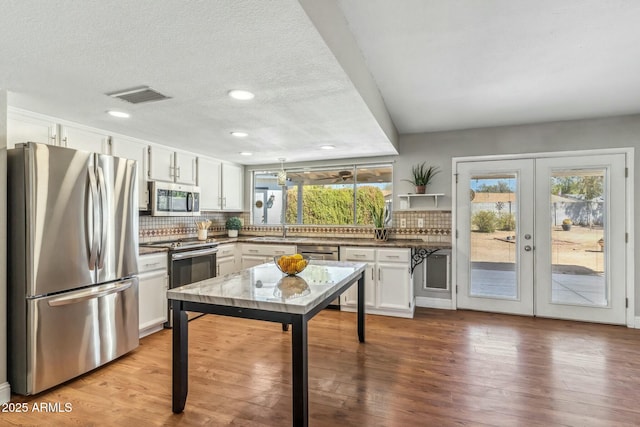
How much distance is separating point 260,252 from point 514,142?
11.7 feet

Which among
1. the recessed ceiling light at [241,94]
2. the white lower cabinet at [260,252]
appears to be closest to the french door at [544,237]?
the white lower cabinet at [260,252]

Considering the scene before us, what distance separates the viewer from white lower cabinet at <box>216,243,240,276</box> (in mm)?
4336

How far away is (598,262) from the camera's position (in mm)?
3762

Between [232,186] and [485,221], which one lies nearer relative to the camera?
[485,221]

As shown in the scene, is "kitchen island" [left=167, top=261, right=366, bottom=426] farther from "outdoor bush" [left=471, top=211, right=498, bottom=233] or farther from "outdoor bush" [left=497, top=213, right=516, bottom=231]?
"outdoor bush" [left=497, top=213, right=516, bottom=231]

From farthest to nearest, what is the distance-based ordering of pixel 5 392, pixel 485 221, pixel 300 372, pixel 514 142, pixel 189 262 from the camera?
pixel 485 221 → pixel 514 142 → pixel 189 262 → pixel 5 392 → pixel 300 372

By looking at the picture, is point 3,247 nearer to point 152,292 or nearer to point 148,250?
point 148,250

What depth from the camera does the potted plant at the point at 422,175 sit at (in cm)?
435

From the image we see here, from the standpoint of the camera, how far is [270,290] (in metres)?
1.96

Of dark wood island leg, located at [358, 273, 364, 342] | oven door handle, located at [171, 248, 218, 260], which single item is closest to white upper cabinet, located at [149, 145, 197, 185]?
oven door handle, located at [171, 248, 218, 260]

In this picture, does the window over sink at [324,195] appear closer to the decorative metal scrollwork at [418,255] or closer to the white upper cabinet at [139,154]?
the decorative metal scrollwork at [418,255]

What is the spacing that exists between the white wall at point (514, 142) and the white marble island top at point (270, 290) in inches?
94.8

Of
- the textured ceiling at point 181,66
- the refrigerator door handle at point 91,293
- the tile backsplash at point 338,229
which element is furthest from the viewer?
the tile backsplash at point 338,229

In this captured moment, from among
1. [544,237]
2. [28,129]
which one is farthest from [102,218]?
[544,237]
